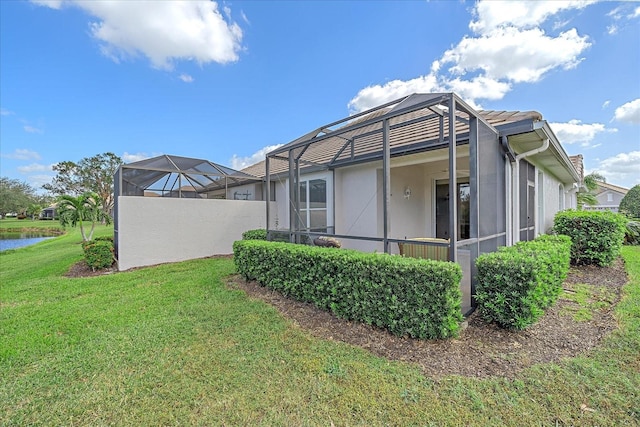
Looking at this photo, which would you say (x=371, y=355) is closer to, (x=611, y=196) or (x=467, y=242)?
(x=467, y=242)

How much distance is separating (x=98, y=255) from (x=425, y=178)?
10349 millimetres

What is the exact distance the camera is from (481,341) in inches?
122

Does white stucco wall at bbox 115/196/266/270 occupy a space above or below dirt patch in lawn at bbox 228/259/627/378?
above

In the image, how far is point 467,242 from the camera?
369 cm

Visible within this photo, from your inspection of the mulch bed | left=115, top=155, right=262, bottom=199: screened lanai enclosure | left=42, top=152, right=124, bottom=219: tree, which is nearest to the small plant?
the mulch bed

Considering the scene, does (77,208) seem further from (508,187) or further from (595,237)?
(595,237)

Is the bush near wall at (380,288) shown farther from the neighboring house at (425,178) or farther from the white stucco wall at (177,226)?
the white stucco wall at (177,226)

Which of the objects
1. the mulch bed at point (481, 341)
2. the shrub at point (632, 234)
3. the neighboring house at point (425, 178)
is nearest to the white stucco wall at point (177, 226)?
the neighboring house at point (425, 178)

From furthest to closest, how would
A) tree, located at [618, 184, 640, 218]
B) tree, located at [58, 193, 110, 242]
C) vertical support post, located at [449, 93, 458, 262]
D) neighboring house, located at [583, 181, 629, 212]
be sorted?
neighboring house, located at [583, 181, 629, 212] → tree, located at [618, 184, 640, 218] → tree, located at [58, 193, 110, 242] → vertical support post, located at [449, 93, 458, 262]

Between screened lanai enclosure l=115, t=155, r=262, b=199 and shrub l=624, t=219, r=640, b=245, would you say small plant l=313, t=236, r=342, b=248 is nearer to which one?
screened lanai enclosure l=115, t=155, r=262, b=199

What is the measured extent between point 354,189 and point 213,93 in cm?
898

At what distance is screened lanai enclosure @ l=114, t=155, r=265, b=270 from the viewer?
801 cm

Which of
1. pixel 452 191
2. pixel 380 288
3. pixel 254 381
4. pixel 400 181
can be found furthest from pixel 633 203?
pixel 254 381

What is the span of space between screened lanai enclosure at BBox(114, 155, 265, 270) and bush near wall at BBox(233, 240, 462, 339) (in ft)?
19.2
